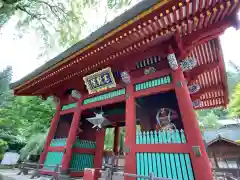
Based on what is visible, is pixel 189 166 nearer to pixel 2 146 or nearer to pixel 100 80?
pixel 100 80

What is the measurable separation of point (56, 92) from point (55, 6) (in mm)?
5146

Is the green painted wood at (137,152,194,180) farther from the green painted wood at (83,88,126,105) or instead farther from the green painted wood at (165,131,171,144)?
the green painted wood at (83,88,126,105)

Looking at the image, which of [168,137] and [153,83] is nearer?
[168,137]

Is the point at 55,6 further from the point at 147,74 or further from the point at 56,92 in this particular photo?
the point at 147,74

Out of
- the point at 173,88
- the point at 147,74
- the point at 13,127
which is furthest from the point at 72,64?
the point at 13,127

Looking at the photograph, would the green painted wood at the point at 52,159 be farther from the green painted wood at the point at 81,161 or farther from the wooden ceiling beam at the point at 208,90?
the wooden ceiling beam at the point at 208,90

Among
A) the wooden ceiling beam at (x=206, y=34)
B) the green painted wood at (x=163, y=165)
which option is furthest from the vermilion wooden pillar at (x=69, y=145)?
the wooden ceiling beam at (x=206, y=34)

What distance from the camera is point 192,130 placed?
13.1 ft

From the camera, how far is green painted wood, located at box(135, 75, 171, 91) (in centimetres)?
500

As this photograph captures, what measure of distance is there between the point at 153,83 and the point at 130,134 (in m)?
1.82

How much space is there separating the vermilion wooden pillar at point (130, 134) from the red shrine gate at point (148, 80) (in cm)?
3

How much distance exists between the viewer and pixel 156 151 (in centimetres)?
434

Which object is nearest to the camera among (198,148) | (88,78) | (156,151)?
(198,148)

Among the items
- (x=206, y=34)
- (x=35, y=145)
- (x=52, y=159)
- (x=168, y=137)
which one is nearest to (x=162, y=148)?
(x=168, y=137)
